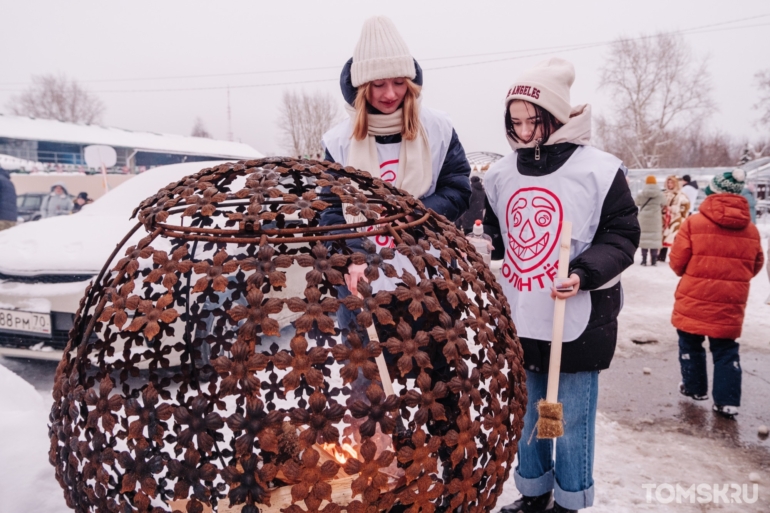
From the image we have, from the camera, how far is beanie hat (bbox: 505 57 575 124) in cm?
199

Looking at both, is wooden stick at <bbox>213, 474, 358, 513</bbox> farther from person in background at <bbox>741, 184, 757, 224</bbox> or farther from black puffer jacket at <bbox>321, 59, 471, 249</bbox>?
person in background at <bbox>741, 184, 757, 224</bbox>

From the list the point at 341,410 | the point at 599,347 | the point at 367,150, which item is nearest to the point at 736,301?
the point at 599,347

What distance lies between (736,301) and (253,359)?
3710mm

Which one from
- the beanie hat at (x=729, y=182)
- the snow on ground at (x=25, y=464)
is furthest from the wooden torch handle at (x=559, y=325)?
the beanie hat at (x=729, y=182)

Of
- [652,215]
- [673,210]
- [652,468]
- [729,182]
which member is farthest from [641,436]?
[673,210]

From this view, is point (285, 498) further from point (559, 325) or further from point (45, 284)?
point (45, 284)

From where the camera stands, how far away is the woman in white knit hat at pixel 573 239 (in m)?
2.00

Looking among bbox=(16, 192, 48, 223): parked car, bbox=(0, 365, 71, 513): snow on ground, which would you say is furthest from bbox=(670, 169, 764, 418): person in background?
bbox=(16, 192, 48, 223): parked car

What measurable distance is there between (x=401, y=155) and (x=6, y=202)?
293 inches

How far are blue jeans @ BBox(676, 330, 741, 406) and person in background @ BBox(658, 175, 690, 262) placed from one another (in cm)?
675

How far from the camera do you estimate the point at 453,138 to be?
2236 millimetres

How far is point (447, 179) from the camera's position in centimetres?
221

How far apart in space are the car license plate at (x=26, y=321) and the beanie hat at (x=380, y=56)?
3.07 meters

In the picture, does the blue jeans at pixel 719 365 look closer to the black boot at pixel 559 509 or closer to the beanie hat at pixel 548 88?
the black boot at pixel 559 509
